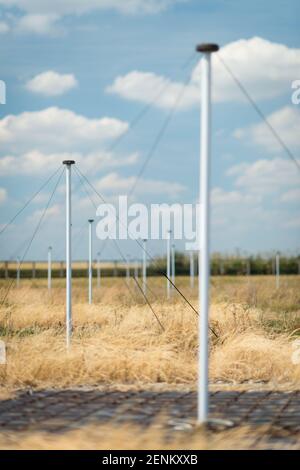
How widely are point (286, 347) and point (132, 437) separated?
3.90 m

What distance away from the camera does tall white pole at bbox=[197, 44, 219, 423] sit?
5.11 meters

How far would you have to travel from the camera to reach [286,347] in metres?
8.59

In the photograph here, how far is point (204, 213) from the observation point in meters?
5.13

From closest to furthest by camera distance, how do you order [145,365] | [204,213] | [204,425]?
1. [204,213]
2. [204,425]
3. [145,365]

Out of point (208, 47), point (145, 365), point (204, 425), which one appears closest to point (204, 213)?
point (208, 47)

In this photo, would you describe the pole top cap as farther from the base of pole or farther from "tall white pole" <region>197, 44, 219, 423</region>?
the base of pole

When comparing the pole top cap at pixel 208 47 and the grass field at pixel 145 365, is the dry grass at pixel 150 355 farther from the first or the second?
the pole top cap at pixel 208 47

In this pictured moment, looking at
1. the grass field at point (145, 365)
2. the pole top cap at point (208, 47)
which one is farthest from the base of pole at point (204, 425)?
the pole top cap at point (208, 47)

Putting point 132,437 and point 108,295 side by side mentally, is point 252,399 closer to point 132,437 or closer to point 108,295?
point 132,437

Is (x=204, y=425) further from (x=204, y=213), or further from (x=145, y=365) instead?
(x=145, y=365)

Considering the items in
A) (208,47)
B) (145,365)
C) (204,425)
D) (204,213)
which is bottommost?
(204,425)

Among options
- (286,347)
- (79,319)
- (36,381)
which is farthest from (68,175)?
(79,319)

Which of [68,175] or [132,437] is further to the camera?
[68,175]
